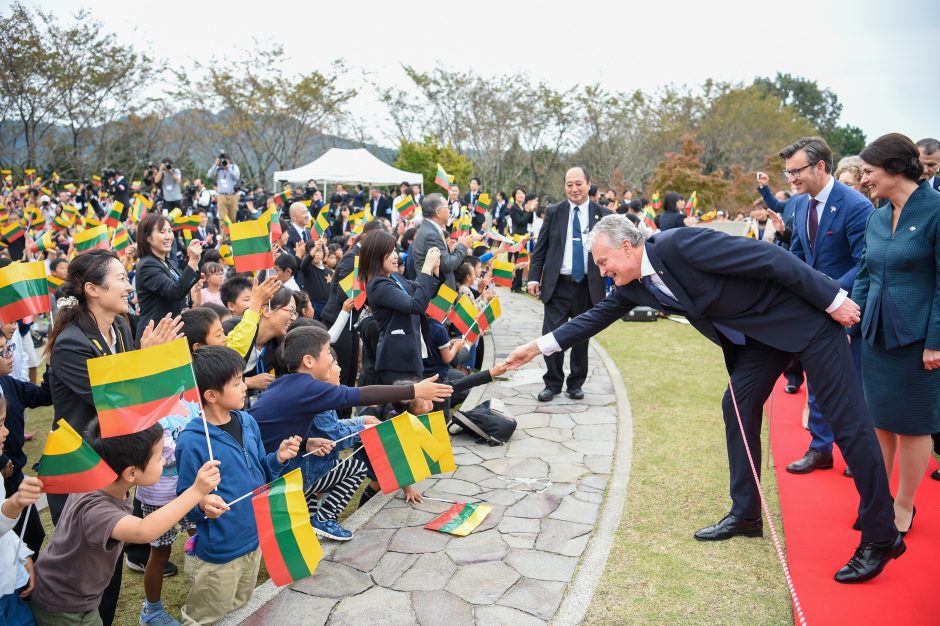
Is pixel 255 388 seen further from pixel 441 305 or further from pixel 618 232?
pixel 618 232

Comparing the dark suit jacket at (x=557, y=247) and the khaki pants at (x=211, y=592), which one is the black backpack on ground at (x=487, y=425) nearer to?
the dark suit jacket at (x=557, y=247)

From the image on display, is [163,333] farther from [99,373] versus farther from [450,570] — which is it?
[450,570]

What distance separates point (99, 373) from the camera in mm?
2756

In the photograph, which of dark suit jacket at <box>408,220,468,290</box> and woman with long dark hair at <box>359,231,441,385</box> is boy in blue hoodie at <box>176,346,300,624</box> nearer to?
woman with long dark hair at <box>359,231,441,385</box>

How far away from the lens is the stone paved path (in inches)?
133

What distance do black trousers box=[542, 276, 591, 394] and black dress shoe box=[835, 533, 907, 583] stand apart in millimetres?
3752

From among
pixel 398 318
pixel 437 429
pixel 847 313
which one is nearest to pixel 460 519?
pixel 437 429

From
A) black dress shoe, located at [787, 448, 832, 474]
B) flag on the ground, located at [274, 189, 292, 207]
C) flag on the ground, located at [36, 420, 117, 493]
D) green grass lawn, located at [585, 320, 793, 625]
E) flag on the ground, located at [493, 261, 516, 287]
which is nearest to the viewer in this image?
flag on the ground, located at [36, 420, 117, 493]

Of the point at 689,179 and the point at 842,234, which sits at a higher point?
the point at 689,179

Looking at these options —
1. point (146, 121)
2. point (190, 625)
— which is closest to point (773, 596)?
point (190, 625)

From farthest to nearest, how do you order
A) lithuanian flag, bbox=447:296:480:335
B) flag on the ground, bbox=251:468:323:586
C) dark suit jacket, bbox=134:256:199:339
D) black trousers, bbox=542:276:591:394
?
1. black trousers, bbox=542:276:591:394
2. lithuanian flag, bbox=447:296:480:335
3. dark suit jacket, bbox=134:256:199:339
4. flag on the ground, bbox=251:468:323:586

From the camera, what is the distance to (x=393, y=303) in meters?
5.22

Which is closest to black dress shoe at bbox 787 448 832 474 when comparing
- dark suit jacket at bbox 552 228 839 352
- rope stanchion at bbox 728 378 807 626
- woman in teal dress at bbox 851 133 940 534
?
rope stanchion at bbox 728 378 807 626

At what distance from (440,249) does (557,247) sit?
129cm
